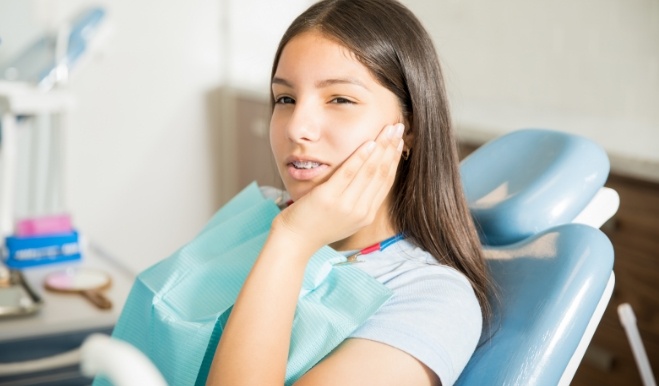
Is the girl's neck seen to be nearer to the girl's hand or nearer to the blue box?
the girl's hand

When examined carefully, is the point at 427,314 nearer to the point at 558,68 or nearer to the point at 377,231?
the point at 377,231

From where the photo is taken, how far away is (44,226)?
1.82 m

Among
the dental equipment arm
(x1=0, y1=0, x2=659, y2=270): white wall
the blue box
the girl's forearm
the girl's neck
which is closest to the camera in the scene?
the dental equipment arm

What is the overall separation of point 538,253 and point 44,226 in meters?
1.22

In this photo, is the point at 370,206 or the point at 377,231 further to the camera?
the point at 377,231

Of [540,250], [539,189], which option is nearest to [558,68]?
[539,189]

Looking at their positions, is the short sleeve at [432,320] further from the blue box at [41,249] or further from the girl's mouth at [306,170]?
the blue box at [41,249]

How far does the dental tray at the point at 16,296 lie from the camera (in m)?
1.47

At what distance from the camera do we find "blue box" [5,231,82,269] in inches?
69.0

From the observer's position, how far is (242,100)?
348 cm

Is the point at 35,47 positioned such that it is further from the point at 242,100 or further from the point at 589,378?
the point at 589,378

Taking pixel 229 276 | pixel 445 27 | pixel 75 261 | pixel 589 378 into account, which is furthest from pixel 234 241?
pixel 445 27

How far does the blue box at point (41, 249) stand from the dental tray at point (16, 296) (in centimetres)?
5

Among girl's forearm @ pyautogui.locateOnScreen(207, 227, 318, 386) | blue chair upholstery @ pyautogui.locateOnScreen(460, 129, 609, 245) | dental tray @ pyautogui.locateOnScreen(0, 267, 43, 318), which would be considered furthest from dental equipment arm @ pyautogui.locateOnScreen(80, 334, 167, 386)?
dental tray @ pyautogui.locateOnScreen(0, 267, 43, 318)
